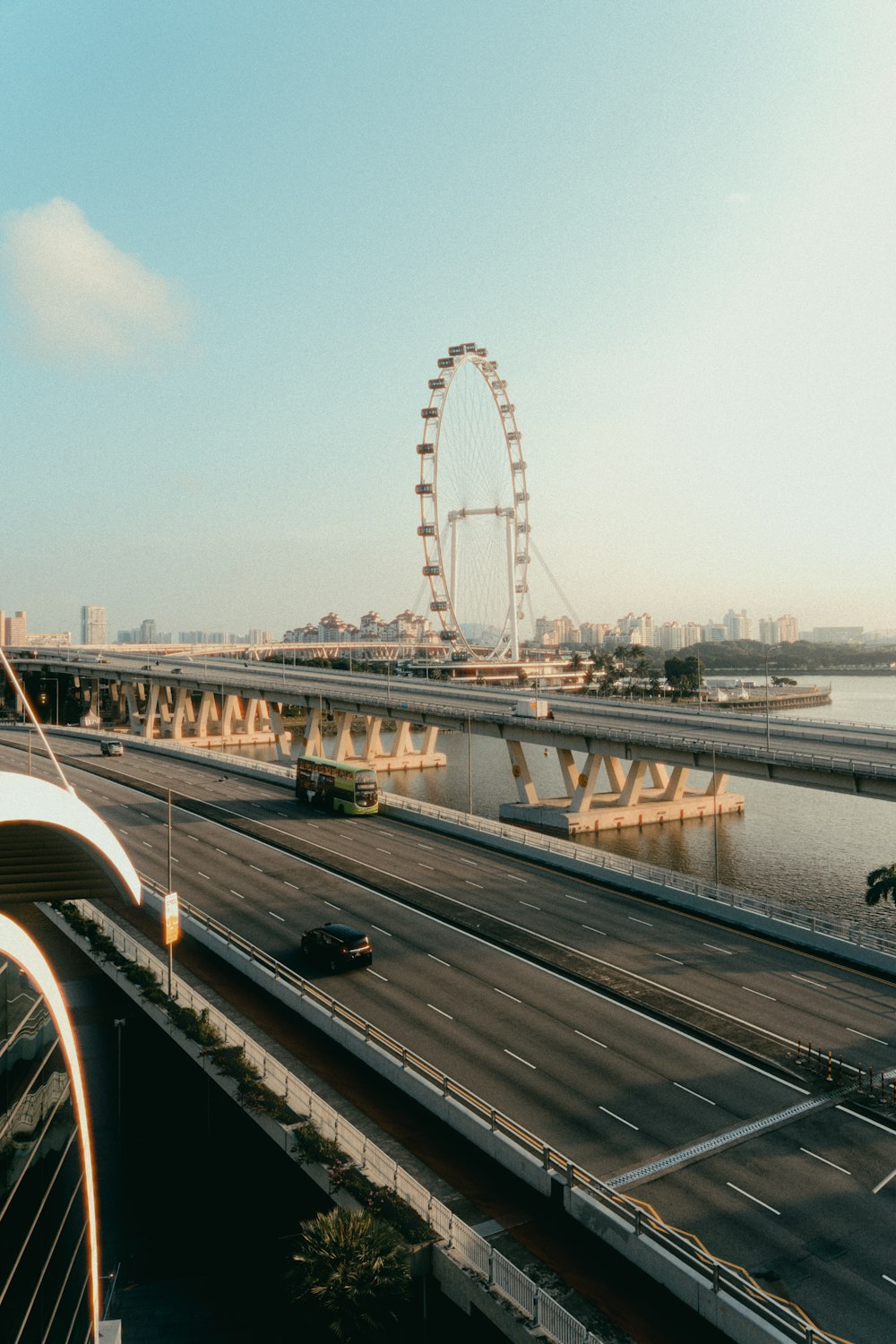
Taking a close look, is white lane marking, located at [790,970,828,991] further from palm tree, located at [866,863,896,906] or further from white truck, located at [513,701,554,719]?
white truck, located at [513,701,554,719]

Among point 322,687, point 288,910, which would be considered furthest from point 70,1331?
point 322,687

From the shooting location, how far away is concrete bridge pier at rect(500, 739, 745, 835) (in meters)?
69.8

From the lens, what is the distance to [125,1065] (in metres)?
31.0

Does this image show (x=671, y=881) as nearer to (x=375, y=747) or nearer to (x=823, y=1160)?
(x=823, y=1160)

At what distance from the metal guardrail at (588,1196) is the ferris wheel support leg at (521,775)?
156 feet

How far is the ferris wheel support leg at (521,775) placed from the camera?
74.1 metres

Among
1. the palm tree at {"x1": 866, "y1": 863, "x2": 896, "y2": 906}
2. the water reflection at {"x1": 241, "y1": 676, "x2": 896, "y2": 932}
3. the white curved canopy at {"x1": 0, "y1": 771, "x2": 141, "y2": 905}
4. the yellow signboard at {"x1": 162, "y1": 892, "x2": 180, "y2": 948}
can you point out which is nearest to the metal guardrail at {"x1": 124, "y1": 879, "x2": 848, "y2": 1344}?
the yellow signboard at {"x1": 162, "y1": 892, "x2": 180, "y2": 948}

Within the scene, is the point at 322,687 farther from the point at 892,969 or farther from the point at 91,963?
the point at 892,969

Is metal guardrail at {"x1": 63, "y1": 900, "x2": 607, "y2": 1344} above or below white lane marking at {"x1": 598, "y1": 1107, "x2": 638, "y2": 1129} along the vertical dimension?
above

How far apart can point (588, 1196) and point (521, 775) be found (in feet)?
187

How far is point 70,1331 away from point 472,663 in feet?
510

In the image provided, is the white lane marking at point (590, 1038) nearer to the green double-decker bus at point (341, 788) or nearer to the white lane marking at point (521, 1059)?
the white lane marking at point (521, 1059)

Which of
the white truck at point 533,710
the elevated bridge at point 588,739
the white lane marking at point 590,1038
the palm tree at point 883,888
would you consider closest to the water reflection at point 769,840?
the elevated bridge at point 588,739

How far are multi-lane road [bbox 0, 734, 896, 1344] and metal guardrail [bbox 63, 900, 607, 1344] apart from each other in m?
3.14
